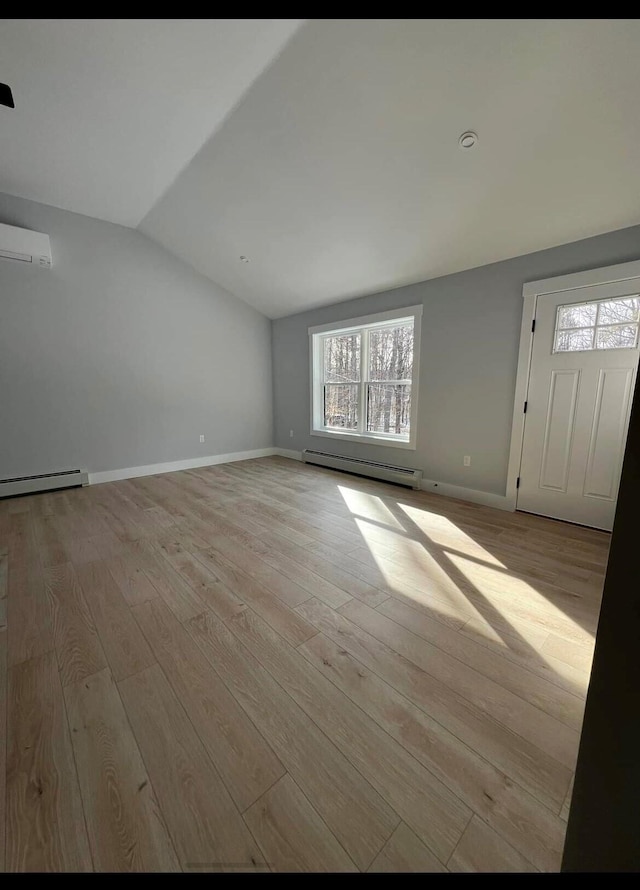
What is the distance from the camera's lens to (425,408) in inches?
144

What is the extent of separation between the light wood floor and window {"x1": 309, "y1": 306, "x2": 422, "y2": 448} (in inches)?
77.8

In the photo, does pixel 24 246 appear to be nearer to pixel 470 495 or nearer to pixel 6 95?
pixel 6 95

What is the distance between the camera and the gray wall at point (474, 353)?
2686mm

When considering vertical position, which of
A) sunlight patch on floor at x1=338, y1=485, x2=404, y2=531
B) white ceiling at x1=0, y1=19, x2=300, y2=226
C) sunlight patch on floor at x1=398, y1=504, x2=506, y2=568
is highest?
white ceiling at x1=0, y1=19, x2=300, y2=226

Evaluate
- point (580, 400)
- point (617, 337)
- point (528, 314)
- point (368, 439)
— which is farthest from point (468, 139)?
point (368, 439)

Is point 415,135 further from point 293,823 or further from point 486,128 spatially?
point 293,823

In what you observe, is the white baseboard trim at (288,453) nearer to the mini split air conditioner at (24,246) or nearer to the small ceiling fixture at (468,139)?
the mini split air conditioner at (24,246)

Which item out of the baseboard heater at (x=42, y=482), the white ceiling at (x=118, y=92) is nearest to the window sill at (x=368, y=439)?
the baseboard heater at (x=42, y=482)

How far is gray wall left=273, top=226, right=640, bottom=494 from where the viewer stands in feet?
8.81

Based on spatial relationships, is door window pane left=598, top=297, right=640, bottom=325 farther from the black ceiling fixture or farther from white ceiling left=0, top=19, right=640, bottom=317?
the black ceiling fixture

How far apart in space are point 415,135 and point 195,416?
3934 mm

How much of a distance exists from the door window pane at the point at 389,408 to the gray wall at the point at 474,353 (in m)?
0.28

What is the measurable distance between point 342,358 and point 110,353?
297 cm

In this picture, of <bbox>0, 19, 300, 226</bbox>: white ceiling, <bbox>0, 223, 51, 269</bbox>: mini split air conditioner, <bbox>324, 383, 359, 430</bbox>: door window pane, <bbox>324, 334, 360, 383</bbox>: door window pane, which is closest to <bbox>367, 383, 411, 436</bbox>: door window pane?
<bbox>324, 383, 359, 430</bbox>: door window pane
